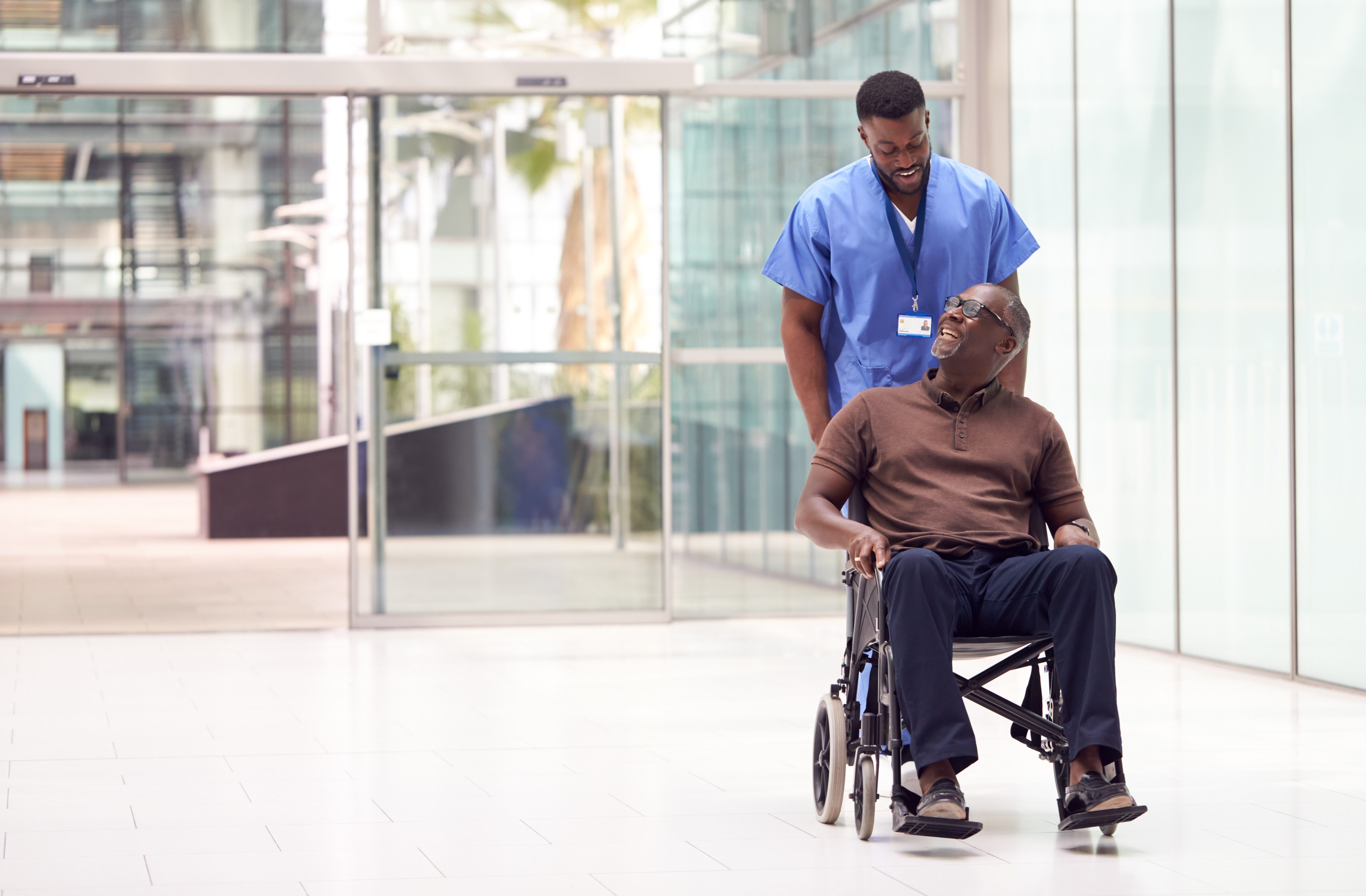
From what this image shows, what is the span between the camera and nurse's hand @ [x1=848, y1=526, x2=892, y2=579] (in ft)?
10.2

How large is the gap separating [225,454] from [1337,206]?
56.3 feet

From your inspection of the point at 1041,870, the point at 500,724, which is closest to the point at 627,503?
the point at 500,724

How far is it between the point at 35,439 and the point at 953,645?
19.4 metres

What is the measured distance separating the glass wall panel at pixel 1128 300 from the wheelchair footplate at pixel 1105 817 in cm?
390

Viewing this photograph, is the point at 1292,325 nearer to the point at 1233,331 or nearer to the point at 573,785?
the point at 1233,331

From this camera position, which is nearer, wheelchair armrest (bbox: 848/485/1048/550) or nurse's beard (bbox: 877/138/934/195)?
wheelchair armrest (bbox: 848/485/1048/550)

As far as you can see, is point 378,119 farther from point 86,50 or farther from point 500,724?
point 500,724

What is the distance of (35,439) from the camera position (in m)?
20.7

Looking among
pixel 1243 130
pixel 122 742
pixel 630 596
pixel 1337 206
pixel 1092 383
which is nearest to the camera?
pixel 122 742

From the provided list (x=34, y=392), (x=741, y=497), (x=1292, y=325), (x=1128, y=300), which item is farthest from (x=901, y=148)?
(x=34, y=392)

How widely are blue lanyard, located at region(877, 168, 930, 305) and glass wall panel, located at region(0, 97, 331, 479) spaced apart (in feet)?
60.1

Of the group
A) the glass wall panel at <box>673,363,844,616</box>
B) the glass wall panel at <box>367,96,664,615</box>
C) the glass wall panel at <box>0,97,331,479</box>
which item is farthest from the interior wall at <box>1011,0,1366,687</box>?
the glass wall panel at <box>0,97,331,479</box>

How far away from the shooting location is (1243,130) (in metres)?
6.25

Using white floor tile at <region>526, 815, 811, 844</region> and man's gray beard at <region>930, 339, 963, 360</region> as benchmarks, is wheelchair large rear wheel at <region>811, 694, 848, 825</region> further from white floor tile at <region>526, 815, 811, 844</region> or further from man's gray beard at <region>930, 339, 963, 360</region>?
man's gray beard at <region>930, 339, 963, 360</region>
